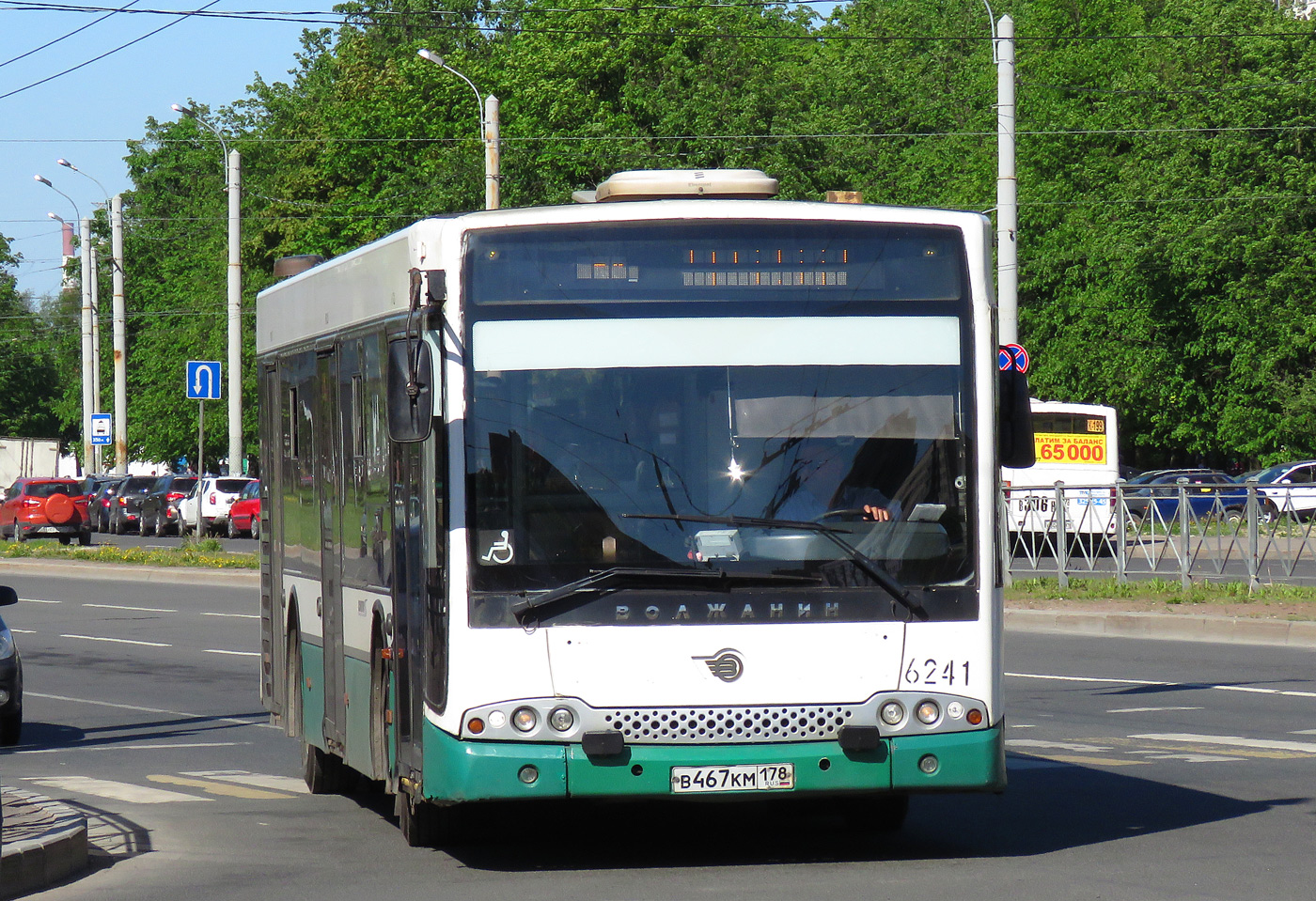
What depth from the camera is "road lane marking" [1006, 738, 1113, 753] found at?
12.0 meters

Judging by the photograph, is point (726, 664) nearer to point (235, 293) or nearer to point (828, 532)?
point (828, 532)

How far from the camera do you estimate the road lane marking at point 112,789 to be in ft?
34.8

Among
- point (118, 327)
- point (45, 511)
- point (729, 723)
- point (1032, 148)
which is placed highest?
point (1032, 148)

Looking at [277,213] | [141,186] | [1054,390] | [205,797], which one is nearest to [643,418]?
[205,797]

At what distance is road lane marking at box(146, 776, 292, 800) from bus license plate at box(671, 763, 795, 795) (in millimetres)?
3687

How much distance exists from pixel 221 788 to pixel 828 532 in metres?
4.70

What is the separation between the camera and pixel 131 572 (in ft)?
116

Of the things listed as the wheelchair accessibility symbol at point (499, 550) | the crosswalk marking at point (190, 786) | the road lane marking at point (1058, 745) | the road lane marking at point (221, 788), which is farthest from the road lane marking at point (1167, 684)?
the wheelchair accessibility symbol at point (499, 550)

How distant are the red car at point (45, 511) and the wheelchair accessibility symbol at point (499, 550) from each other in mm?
43513

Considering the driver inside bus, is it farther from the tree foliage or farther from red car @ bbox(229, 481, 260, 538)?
red car @ bbox(229, 481, 260, 538)

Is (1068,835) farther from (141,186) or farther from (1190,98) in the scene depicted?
(141,186)

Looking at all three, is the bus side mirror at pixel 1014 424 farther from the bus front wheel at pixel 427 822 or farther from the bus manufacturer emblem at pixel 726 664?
the bus front wheel at pixel 427 822

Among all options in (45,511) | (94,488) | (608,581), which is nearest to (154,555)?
(45,511)

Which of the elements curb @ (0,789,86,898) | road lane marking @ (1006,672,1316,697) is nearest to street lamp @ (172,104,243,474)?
road lane marking @ (1006,672,1316,697)
